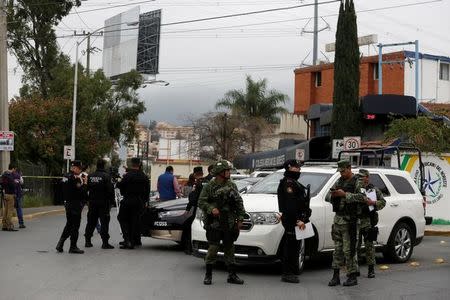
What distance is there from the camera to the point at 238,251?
10383mm

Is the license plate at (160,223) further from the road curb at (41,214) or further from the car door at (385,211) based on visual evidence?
the road curb at (41,214)

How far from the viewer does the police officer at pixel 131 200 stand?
1381cm

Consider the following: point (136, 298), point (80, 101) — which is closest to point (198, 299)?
point (136, 298)

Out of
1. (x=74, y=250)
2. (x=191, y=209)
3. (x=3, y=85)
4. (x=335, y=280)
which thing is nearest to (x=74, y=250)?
(x=74, y=250)

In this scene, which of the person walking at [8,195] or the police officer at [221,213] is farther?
the person walking at [8,195]

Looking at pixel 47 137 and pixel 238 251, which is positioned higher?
pixel 47 137

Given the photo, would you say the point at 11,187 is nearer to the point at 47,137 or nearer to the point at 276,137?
the point at 47,137

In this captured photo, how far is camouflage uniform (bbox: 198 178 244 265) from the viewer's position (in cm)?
949

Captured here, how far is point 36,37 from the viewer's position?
41.3 metres

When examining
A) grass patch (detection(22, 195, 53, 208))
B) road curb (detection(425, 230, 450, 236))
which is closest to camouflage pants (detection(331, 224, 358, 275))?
road curb (detection(425, 230, 450, 236))

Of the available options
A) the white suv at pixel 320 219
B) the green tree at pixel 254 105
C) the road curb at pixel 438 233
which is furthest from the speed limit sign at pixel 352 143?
the green tree at pixel 254 105

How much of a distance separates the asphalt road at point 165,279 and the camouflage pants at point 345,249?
32 cm

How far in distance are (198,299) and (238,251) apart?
6.13ft

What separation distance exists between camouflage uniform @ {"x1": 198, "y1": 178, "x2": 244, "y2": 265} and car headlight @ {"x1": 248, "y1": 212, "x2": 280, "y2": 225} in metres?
0.74
